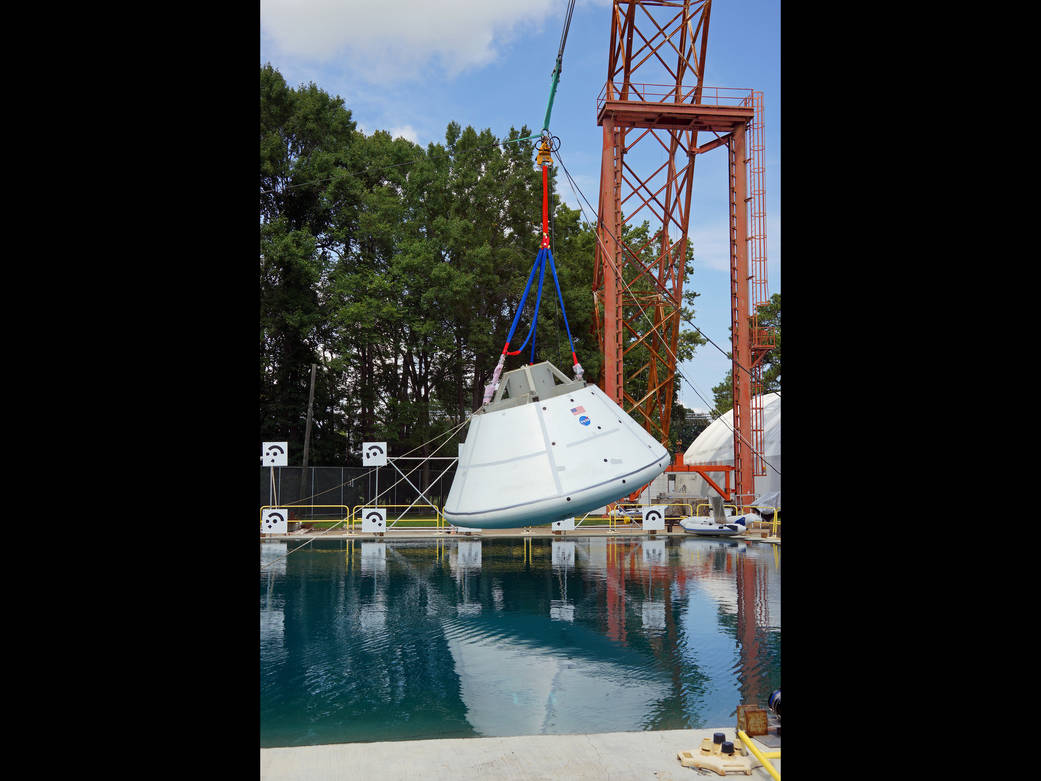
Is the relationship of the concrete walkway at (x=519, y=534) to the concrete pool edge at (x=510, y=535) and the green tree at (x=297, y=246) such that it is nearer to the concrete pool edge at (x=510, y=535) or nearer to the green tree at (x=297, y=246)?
the concrete pool edge at (x=510, y=535)

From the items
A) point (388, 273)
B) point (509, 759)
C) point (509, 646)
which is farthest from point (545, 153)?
point (388, 273)

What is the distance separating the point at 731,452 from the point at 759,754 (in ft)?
93.2

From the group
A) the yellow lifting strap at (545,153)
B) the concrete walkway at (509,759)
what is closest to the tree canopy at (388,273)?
the yellow lifting strap at (545,153)

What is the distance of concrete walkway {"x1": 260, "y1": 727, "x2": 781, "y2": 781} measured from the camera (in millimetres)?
5184

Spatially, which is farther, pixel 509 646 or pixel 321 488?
pixel 321 488

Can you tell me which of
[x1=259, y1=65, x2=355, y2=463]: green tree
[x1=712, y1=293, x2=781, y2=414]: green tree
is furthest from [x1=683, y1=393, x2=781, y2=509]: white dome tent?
[x1=259, y1=65, x2=355, y2=463]: green tree

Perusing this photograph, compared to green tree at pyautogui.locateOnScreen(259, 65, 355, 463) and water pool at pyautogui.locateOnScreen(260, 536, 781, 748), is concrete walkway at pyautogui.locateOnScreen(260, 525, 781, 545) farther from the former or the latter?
green tree at pyautogui.locateOnScreen(259, 65, 355, 463)

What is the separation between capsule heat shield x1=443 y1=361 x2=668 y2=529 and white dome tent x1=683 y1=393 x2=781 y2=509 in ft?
61.7

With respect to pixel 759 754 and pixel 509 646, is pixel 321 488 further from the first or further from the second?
pixel 759 754

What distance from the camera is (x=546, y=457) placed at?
264 inches

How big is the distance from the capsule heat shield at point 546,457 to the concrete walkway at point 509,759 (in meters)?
1.76

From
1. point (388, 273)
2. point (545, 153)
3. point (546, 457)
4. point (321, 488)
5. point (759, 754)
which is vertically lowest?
point (759, 754)
